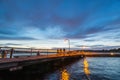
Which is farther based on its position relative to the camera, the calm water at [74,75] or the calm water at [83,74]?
the calm water at [83,74]

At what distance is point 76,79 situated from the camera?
23188mm

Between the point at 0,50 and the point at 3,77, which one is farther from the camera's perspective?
the point at 0,50

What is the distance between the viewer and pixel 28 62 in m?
18.0

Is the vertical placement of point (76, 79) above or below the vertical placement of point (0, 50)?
below

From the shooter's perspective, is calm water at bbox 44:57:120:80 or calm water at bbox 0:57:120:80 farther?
calm water at bbox 44:57:120:80

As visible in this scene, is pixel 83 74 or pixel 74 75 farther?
pixel 83 74

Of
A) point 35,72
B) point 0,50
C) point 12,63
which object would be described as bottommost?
point 35,72

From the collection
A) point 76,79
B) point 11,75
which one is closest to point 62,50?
point 76,79

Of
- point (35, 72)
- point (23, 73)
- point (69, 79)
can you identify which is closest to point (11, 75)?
point (23, 73)

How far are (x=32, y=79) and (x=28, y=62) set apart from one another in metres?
2.77

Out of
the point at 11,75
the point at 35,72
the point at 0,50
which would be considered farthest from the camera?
the point at 35,72

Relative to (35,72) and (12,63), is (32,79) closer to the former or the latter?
(35,72)

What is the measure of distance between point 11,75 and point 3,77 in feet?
3.77

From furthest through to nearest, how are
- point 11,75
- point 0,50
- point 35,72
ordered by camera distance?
1. point 35,72
2. point 0,50
3. point 11,75
